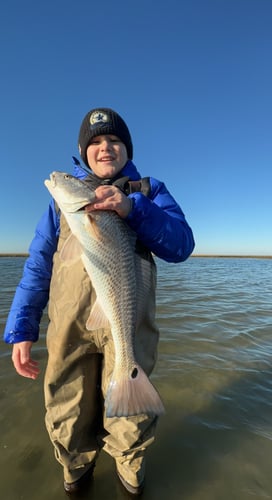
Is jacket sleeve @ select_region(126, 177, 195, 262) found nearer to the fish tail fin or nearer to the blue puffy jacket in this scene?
the blue puffy jacket

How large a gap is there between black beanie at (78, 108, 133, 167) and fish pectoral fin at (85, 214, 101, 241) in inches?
52.2

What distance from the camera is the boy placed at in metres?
2.22

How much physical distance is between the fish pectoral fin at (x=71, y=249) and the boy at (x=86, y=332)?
10.4 inches

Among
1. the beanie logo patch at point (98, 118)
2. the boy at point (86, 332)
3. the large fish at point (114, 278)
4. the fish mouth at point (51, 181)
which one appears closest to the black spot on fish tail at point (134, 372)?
the large fish at point (114, 278)

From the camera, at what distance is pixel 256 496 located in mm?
2545

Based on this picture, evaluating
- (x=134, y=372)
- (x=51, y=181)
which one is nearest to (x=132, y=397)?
(x=134, y=372)

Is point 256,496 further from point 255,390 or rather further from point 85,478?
point 255,390

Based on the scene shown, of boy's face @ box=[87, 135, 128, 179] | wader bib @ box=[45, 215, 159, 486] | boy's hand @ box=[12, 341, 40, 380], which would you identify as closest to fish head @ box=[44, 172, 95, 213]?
wader bib @ box=[45, 215, 159, 486]

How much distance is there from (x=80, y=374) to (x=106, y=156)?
187 cm

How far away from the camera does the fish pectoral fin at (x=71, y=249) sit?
1976 millimetres

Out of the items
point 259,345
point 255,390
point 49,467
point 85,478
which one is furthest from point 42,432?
point 259,345

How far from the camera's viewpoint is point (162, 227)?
82.4 inches

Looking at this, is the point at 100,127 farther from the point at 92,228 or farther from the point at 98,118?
the point at 92,228

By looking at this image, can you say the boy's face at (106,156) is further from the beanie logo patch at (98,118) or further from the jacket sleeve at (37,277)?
the jacket sleeve at (37,277)
